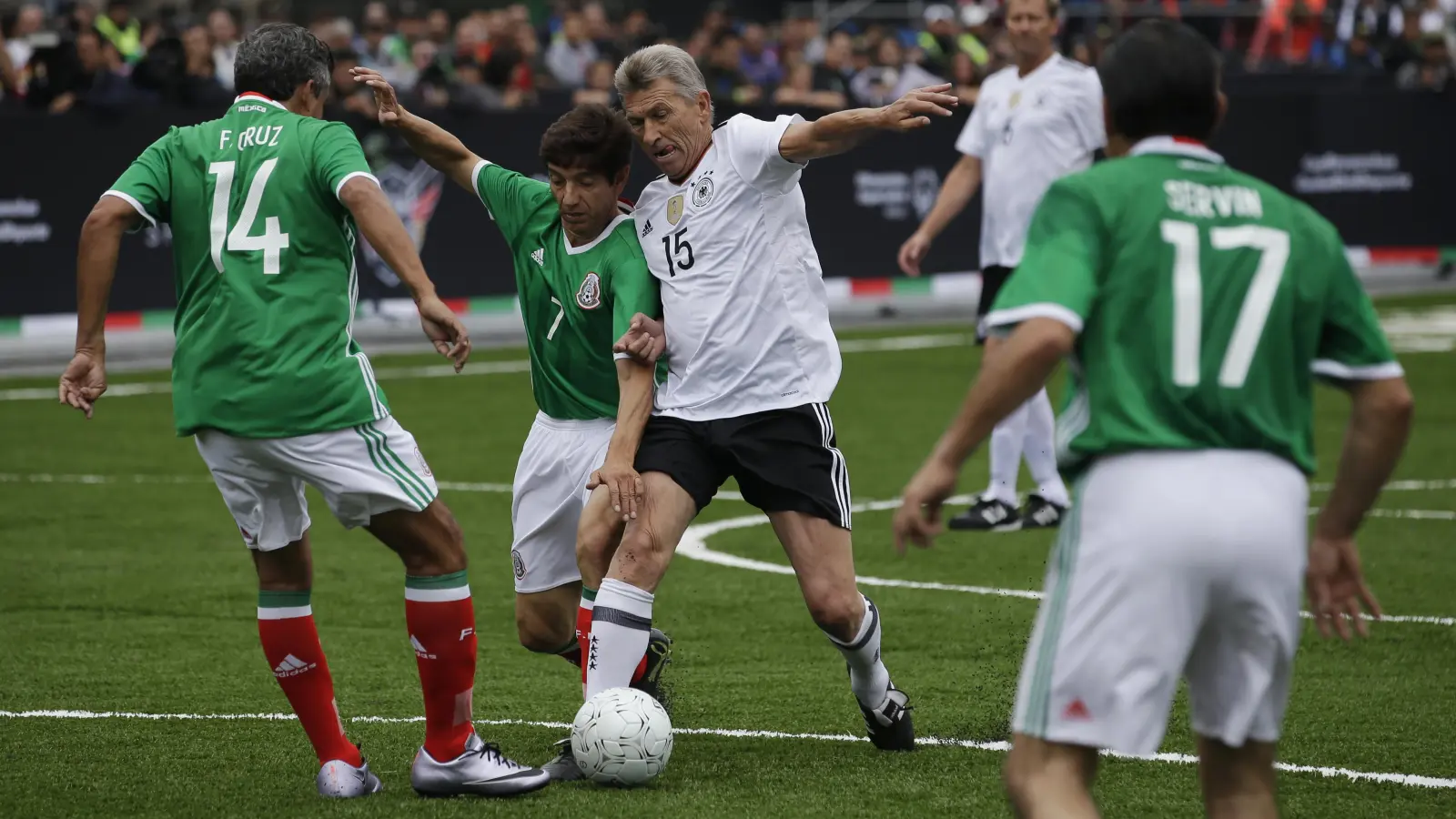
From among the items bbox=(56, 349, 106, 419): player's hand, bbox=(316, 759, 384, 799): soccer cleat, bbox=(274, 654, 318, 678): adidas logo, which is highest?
bbox=(56, 349, 106, 419): player's hand

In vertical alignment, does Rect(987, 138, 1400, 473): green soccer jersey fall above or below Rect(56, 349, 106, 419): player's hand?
above

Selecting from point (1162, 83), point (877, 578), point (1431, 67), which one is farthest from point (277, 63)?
point (1431, 67)

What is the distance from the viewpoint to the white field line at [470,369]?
16.0 meters

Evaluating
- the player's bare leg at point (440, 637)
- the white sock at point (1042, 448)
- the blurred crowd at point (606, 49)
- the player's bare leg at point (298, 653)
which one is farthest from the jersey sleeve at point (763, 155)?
the blurred crowd at point (606, 49)

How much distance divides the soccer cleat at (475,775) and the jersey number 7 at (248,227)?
1437mm

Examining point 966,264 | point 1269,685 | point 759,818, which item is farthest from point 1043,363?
point 966,264

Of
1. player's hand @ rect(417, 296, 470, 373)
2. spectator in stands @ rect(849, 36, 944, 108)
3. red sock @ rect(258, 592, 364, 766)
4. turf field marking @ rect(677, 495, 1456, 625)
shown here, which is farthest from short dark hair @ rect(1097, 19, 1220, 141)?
spectator in stands @ rect(849, 36, 944, 108)

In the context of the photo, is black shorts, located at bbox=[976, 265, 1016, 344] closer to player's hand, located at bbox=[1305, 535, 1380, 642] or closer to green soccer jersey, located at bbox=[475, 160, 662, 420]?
green soccer jersey, located at bbox=[475, 160, 662, 420]

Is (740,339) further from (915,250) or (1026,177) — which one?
(1026,177)

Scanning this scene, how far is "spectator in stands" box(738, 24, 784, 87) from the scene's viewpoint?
23.5 metres

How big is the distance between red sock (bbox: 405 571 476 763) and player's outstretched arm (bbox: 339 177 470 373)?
2.37 feet

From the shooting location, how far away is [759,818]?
17.5 ft

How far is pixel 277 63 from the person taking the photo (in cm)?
564

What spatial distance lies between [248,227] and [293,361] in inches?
15.4
